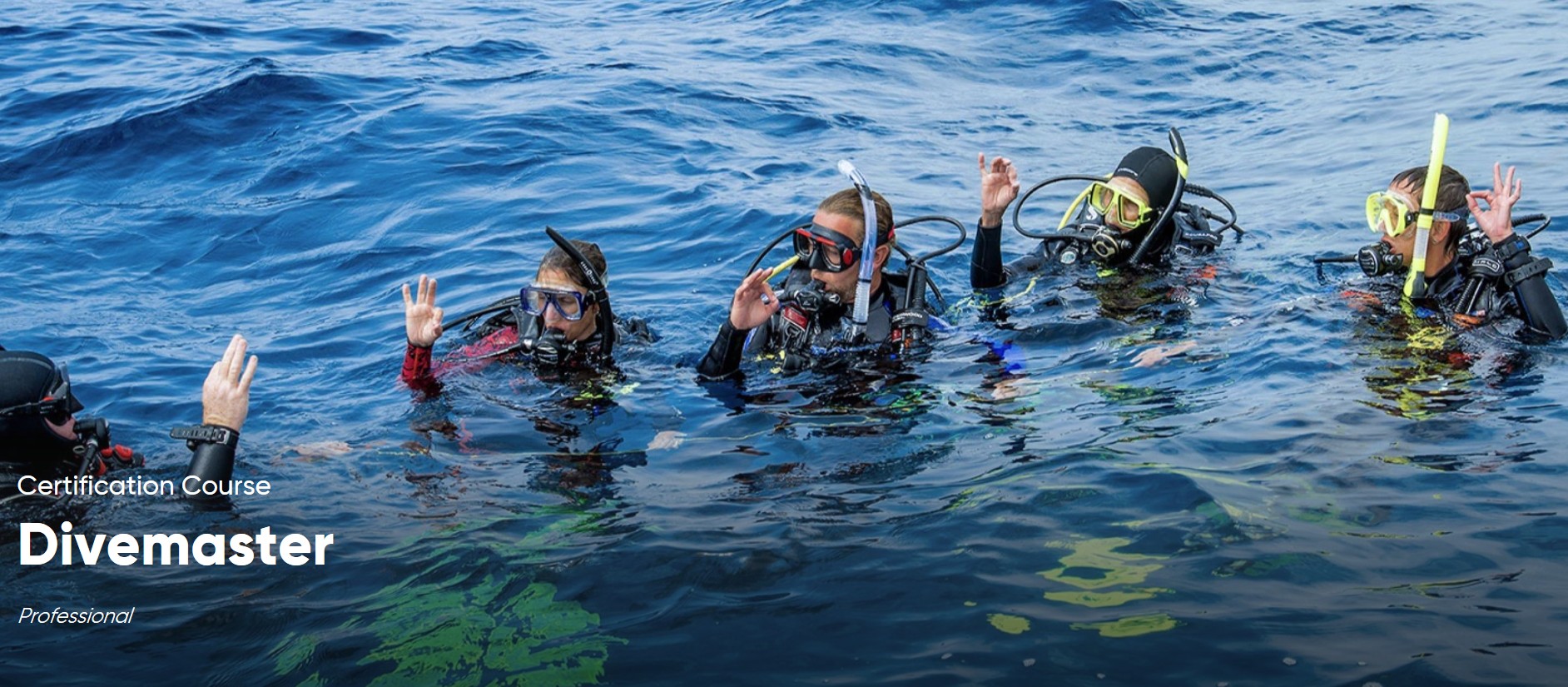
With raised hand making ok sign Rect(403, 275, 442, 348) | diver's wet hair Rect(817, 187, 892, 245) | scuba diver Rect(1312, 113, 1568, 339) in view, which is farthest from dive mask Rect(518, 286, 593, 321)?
scuba diver Rect(1312, 113, 1568, 339)

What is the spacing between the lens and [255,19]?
15.4m

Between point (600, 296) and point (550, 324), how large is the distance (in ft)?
0.81

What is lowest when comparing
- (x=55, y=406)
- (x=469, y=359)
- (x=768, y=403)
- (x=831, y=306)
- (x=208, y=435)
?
(x=768, y=403)

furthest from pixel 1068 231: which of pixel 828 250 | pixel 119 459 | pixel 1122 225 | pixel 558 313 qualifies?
pixel 119 459

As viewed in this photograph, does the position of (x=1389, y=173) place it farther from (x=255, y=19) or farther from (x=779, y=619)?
(x=255, y=19)

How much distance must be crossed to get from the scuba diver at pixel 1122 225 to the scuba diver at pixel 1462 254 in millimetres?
1024

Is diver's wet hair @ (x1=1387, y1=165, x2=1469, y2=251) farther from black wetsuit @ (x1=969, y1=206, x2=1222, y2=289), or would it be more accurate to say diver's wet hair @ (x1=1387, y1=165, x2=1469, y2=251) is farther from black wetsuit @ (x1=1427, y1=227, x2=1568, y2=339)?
black wetsuit @ (x1=969, y1=206, x2=1222, y2=289)

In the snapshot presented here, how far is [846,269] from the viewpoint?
5.62 meters

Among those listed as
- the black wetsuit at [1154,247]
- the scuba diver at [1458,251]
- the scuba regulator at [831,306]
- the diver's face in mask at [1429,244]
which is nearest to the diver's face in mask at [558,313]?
the scuba regulator at [831,306]

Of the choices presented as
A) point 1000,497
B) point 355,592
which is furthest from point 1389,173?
point 355,592

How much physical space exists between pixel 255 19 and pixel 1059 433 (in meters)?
13.6

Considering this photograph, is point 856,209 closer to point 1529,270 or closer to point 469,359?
point 469,359

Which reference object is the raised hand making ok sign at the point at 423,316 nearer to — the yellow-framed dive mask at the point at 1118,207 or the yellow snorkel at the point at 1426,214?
the yellow-framed dive mask at the point at 1118,207

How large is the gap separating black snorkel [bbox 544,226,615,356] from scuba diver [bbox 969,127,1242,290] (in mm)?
1832
